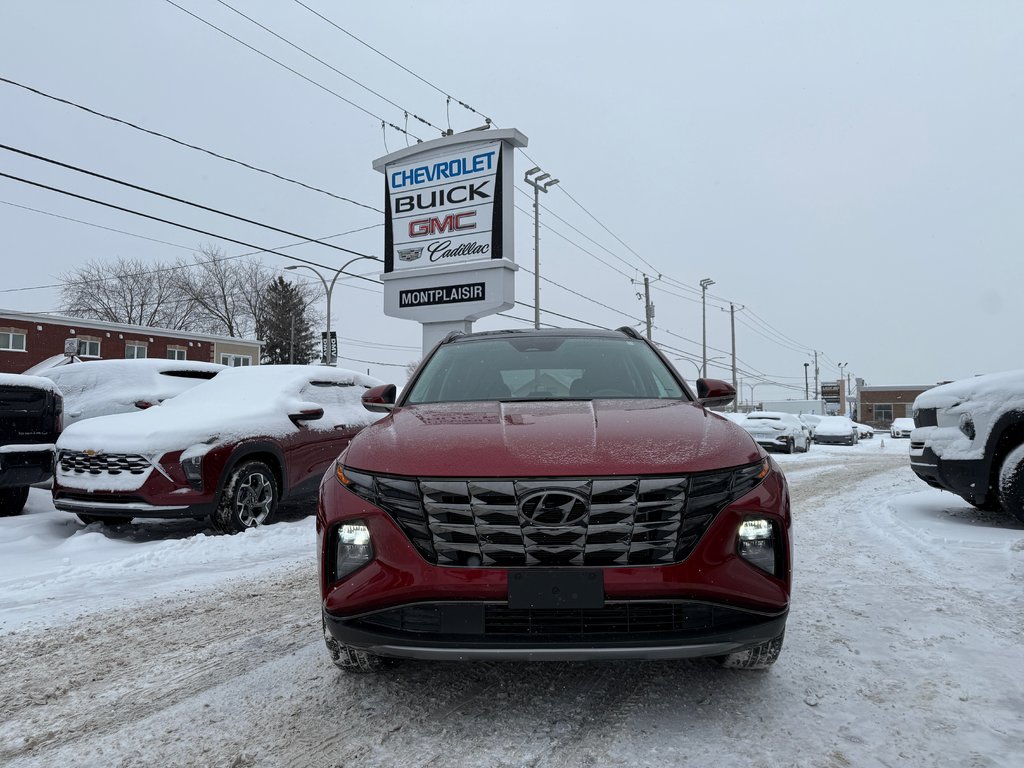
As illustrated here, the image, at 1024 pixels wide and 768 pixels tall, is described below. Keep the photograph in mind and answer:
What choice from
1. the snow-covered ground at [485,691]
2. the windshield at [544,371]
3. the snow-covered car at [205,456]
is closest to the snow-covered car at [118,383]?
the snow-covered car at [205,456]

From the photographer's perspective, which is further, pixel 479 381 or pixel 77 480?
pixel 77 480

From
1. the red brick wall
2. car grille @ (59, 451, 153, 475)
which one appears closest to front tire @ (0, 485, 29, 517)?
car grille @ (59, 451, 153, 475)

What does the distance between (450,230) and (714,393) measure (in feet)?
35.9

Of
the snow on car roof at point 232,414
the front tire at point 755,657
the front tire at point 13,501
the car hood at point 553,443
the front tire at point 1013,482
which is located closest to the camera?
the car hood at point 553,443

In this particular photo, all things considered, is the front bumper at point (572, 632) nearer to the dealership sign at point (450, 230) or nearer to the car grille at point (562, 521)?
the car grille at point (562, 521)

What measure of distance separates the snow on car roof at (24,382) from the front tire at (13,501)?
3.38 feet

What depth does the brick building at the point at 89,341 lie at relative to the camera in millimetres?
32062

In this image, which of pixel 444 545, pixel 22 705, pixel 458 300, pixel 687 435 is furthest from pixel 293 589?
pixel 458 300

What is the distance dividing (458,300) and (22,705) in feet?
37.1

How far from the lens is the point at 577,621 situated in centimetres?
220

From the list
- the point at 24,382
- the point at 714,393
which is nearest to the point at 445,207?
the point at 24,382

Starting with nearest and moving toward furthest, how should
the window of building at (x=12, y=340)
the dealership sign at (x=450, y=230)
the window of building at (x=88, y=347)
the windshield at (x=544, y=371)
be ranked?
the windshield at (x=544, y=371)
the dealership sign at (x=450, y=230)
the window of building at (x=12, y=340)
the window of building at (x=88, y=347)

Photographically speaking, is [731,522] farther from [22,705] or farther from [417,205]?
[417,205]

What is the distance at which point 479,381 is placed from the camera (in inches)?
145
